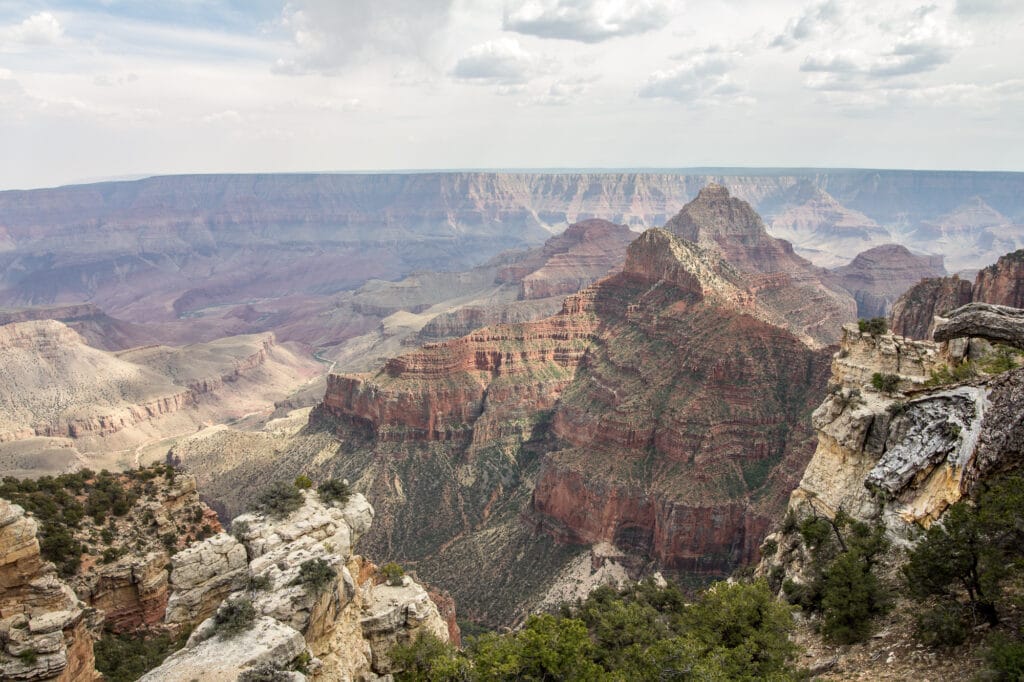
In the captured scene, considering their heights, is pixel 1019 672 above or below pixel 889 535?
above

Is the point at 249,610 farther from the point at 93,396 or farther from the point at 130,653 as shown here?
the point at 93,396

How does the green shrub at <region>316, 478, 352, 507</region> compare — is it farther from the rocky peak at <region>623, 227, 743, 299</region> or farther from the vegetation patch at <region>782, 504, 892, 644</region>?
the rocky peak at <region>623, 227, 743, 299</region>

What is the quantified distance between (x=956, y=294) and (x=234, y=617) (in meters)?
99.3

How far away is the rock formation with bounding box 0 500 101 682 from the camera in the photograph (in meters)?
25.0

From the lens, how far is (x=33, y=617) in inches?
1039

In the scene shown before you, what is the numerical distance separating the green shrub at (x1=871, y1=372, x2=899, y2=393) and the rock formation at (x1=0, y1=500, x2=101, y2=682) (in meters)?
40.7

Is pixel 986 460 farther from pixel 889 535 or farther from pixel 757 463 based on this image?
pixel 757 463

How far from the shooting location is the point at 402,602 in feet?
109

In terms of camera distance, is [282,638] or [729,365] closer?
[282,638]

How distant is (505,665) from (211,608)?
44.8 feet

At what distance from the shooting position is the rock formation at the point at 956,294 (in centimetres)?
8494

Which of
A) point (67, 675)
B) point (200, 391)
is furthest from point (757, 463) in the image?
point (200, 391)

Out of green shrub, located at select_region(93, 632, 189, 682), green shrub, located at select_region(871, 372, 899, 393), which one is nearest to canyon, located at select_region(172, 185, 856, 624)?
green shrub, located at select_region(871, 372, 899, 393)

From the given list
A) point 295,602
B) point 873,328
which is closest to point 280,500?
point 295,602
